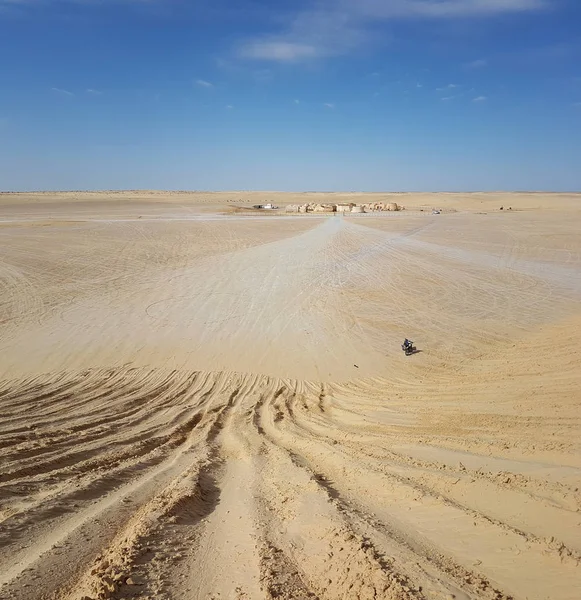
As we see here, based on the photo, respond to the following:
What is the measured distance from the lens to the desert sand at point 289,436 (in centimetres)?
312

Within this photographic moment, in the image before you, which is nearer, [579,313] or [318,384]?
[318,384]

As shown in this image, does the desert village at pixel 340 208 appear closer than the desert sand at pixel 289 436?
No

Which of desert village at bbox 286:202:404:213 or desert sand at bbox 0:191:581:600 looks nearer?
desert sand at bbox 0:191:581:600

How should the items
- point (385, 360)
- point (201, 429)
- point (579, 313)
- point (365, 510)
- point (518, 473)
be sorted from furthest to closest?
point (579, 313) < point (385, 360) < point (201, 429) < point (518, 473) < point (365, 510)

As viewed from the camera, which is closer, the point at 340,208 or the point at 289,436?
the point at 289,436

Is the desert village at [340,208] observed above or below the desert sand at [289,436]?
below

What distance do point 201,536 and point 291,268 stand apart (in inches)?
627

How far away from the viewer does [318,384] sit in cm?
938

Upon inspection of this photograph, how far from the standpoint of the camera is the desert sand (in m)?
3.12

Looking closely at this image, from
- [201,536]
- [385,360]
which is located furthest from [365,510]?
[385,360]

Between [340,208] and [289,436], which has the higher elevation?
[289,436]

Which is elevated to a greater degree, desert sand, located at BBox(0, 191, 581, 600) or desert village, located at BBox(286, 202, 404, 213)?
desert sand, located at BBox(0, 191, 581, 600)

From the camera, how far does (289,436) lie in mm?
6531

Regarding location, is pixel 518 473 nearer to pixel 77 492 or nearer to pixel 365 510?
pixel 365 510
